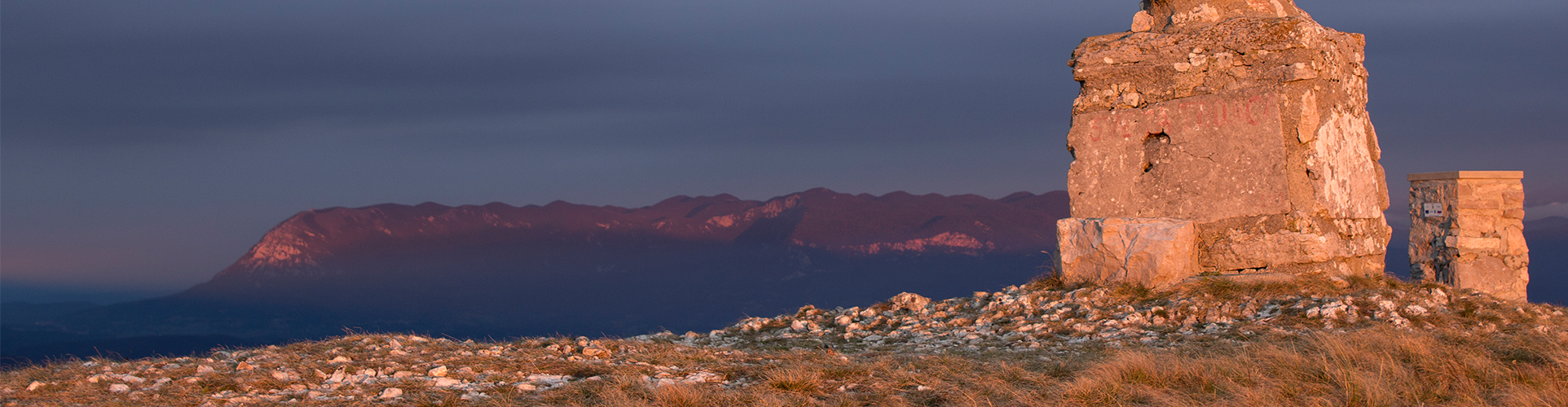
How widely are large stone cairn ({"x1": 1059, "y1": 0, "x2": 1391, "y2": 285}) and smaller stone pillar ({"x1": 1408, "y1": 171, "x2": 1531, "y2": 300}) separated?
6.45 meters

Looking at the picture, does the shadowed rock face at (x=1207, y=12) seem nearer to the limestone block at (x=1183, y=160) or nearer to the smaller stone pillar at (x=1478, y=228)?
the limestone block at (x=1183, y=160)

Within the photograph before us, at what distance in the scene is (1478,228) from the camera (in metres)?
13.1

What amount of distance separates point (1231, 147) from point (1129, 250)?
118cm

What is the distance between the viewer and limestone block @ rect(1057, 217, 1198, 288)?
744cm

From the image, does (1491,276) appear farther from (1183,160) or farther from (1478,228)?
(1183,160)

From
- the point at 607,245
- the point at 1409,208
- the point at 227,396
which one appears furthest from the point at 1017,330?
the point at 607,245

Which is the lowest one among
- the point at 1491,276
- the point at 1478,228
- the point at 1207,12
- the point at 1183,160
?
the point at 1491,276

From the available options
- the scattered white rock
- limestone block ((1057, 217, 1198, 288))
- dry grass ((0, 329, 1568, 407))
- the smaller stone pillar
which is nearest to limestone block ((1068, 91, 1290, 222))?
limestone block ((1057, 217, 1198, 288))

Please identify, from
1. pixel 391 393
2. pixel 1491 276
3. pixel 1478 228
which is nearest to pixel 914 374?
pixel 391 393

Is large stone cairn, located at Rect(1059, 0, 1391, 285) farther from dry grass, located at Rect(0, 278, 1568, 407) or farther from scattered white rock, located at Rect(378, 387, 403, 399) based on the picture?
scattered white rock, located at Rect(378, 387, 403, 399)

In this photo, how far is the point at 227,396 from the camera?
13.6 feet

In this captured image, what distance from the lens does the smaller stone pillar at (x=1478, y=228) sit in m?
12.9

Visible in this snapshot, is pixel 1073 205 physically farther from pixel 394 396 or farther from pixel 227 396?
pixel 227 396

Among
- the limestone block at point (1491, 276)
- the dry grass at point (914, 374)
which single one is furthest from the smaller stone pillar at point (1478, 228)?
the dry grass at point (914, 374)
